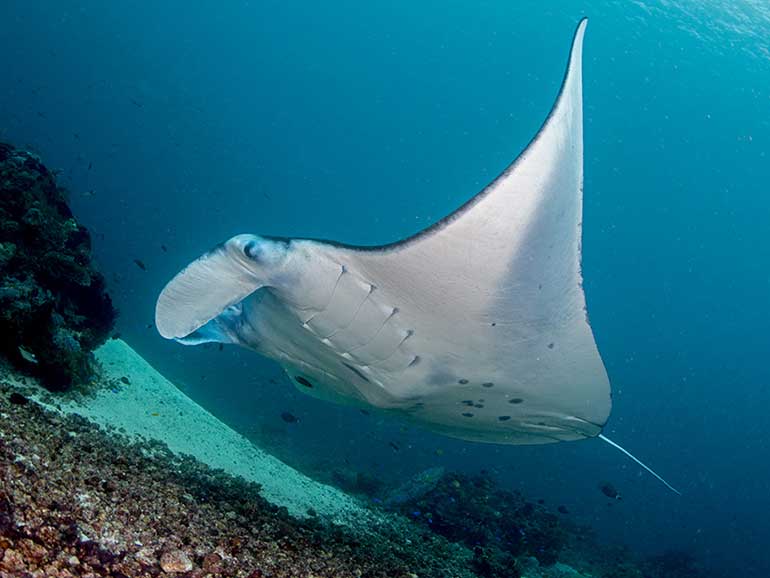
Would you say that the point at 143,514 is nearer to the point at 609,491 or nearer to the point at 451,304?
the point at 451,304

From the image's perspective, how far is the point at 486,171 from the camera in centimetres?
6769

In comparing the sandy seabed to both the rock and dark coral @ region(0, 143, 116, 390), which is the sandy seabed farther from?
dark coral @ region(0, 143, 116, 390)

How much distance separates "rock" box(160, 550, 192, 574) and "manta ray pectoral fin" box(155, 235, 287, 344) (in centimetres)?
139

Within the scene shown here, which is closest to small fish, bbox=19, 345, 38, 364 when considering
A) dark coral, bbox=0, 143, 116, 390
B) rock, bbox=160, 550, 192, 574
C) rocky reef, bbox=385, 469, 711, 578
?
dark coral, bbox=0, 143, 116, 390

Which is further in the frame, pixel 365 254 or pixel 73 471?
pixel 365 254

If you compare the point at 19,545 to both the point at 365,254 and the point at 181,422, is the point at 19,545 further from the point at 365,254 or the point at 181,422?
the point at 181,422

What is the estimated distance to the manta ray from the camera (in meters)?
2.30

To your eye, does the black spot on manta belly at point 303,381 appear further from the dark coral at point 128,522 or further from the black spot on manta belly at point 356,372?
the dark coral at point 128,522

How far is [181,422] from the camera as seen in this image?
4.99 metres

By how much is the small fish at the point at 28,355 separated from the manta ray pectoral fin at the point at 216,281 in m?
1.51

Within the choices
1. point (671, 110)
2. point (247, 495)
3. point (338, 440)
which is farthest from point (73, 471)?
point (671, 110)

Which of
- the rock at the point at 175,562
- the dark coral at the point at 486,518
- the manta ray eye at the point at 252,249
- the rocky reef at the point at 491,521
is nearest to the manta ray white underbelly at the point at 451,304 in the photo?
the manta ray eye at the point at 252,249

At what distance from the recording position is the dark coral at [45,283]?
11.9 ft

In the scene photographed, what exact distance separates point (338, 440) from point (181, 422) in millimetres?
14814
